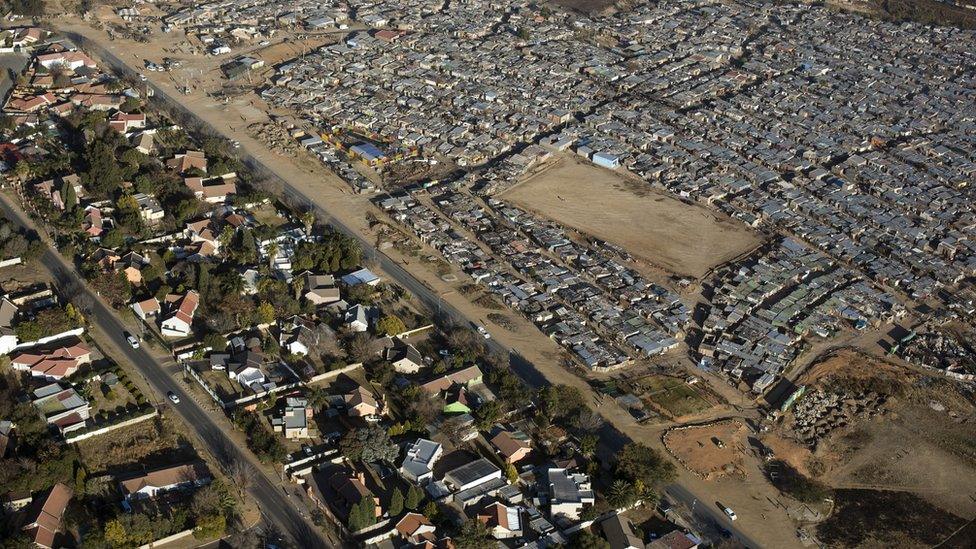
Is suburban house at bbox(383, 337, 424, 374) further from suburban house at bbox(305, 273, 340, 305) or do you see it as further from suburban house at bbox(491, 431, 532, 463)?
suburban house at bbox(491, 431, 532, 463)

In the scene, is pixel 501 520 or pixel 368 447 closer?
pixel 501 520

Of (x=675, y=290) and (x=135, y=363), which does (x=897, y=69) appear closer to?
(x=675, y=290)

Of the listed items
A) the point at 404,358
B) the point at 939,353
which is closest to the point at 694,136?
the point at 939,353

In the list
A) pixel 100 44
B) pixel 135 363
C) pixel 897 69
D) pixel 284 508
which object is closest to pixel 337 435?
pixel 284 508

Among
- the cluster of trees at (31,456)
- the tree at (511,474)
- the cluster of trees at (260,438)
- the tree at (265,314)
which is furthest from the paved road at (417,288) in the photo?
the cluster of trees at (31,456)

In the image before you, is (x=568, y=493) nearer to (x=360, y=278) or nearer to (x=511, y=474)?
(x=511, y=474)
